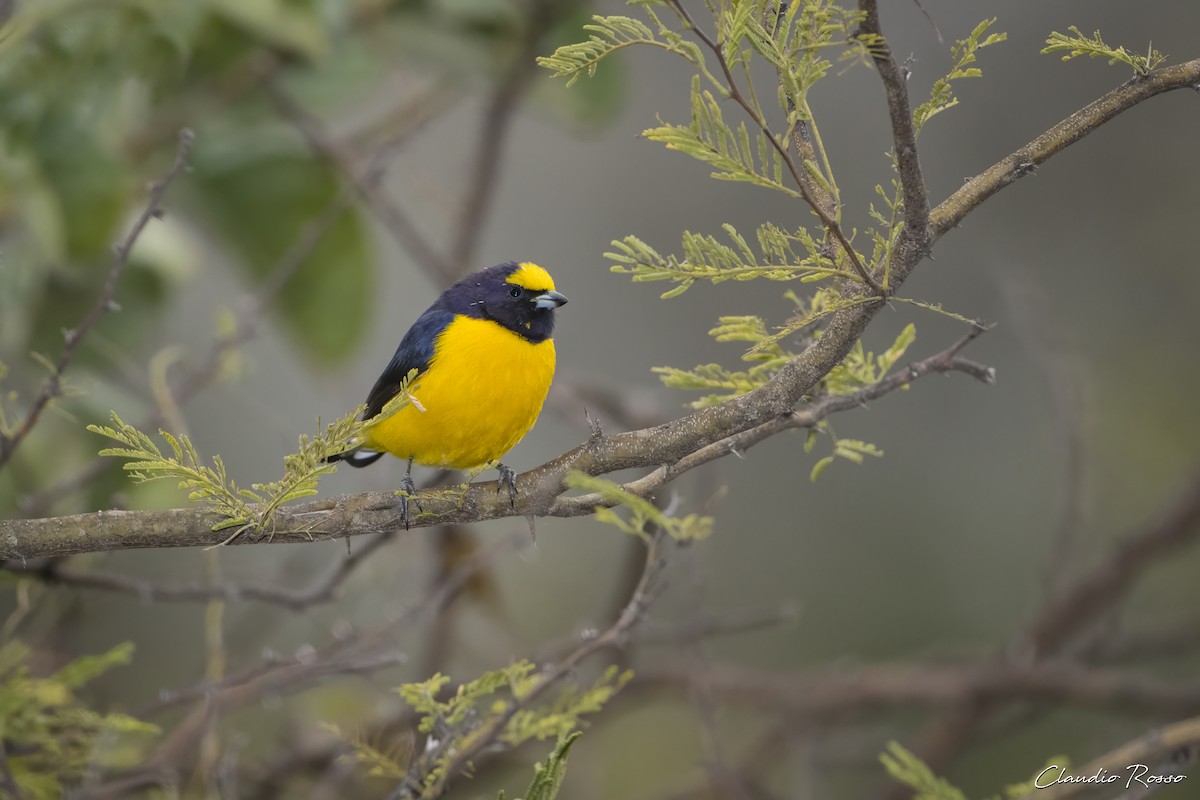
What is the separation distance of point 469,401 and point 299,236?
1.03 m

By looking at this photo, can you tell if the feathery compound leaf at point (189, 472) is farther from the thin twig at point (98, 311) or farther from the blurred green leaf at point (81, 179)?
the blurred green leaf at point (81, 179)

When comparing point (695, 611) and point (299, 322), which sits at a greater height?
point (299, 322)

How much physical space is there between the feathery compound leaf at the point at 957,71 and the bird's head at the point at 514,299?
146cm

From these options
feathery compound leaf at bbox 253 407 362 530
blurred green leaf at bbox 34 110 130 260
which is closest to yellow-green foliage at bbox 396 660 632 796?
feathery compound leaf at bbox 253 407 362 530

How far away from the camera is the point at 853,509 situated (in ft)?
14.7

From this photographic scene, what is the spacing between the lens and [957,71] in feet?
4.14

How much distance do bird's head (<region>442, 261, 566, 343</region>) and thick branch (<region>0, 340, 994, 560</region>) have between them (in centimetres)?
106

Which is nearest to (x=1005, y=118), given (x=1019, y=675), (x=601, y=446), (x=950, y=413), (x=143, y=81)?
(x=950, y=413)

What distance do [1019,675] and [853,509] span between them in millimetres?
1423

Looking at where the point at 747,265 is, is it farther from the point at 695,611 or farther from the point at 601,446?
the point at 695,611

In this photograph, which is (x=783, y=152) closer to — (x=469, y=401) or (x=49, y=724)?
(x=469, y=401)

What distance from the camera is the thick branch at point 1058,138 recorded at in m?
1.30

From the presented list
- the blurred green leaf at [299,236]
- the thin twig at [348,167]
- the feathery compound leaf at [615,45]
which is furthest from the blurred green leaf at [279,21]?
the feathery compound leaf at [615,45]

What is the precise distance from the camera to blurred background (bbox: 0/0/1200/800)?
2637mm
